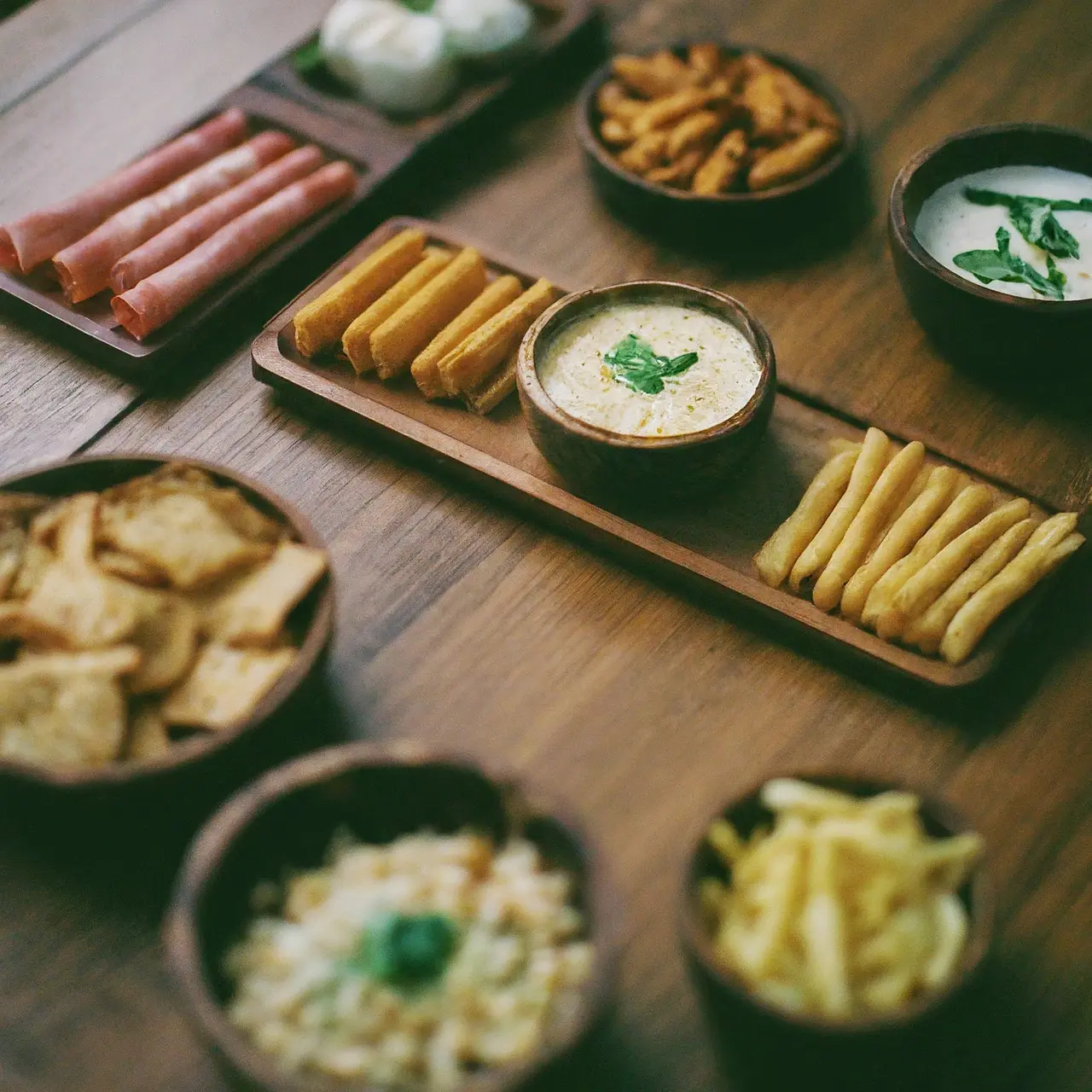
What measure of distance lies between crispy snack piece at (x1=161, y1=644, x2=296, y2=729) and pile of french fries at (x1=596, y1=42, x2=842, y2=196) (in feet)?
4.22

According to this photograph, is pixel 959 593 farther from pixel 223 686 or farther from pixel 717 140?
pixel 717 140

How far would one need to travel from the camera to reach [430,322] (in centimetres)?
199

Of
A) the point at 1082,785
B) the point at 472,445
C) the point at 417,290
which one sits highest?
the point at 417,290

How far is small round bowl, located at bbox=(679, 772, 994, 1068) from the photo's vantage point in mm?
1109

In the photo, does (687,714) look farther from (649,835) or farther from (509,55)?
(509,55)

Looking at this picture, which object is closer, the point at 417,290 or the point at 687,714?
the point at 687,714

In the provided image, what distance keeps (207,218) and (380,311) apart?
41 centimetres

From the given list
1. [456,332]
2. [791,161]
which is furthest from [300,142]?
[791,161]

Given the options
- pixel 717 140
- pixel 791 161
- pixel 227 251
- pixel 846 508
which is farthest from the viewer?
pixel 717 140

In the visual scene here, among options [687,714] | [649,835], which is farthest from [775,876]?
[687,714]

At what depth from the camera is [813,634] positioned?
5.39 feet

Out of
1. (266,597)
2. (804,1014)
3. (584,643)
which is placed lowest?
(584,643)

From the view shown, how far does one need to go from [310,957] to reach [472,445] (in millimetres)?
918

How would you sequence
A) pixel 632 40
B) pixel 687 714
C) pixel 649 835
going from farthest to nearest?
pixel 632 40 → pixel 687 714 → pixel 649 835
